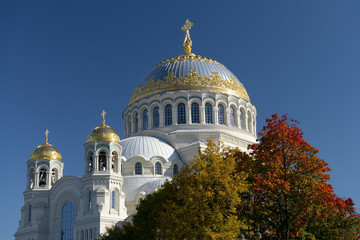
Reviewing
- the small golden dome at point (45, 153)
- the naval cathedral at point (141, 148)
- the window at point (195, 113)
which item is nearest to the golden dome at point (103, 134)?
the naval cathedral at point (141, 148)

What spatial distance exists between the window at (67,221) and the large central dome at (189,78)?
519 inches

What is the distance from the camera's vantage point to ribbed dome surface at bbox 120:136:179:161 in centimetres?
3738

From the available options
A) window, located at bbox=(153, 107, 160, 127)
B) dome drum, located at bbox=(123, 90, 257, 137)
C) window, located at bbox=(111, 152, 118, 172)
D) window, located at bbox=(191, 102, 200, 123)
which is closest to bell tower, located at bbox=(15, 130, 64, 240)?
window, located at bbox=(111, 152, 118, 172)

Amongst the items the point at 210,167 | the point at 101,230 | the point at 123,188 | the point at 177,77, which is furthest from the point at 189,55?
the point at 210,167

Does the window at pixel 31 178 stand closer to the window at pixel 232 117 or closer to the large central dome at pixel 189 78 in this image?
the large central dome at pixel 189 78

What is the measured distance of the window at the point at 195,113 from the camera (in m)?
41.9

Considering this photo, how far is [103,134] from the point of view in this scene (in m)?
33.3

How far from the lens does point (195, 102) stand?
42406 millimetres

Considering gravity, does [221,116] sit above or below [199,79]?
below

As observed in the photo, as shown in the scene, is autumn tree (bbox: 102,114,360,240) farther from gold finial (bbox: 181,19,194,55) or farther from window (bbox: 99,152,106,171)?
gold finial (bbox: 181,19,194,55)

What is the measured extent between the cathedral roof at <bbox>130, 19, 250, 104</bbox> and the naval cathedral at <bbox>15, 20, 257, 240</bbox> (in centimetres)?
9

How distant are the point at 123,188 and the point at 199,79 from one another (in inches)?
508

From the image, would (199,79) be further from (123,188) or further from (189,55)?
(123,188)

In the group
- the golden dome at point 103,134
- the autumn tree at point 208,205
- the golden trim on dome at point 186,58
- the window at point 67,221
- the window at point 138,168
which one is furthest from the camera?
the golden trim on dome at point 186,58
